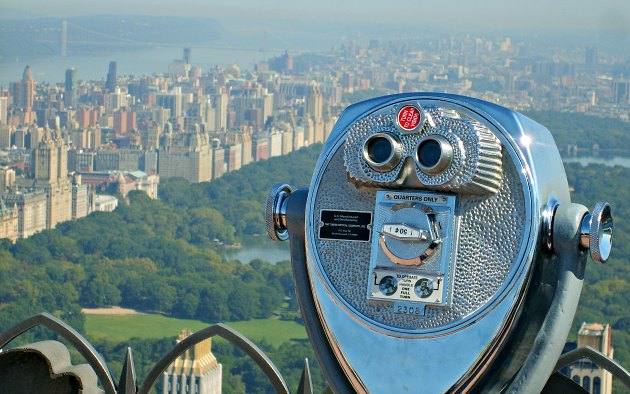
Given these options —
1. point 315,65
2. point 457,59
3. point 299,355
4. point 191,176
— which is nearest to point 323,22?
point 315,65

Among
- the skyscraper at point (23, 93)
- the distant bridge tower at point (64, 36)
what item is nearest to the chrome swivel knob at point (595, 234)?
the skyscraper at point (23, 93)

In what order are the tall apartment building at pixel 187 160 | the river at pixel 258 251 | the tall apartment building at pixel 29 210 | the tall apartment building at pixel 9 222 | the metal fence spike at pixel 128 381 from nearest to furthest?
the metal fence spike at pixel 128 381 < the river at pixel 258 251 < the tall apartment building at pixel 9 222 < the tall apartment building at pixel 29 210 < the tall apartment building at pixel 187 160

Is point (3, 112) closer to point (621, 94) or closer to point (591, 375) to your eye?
point (621, 94)

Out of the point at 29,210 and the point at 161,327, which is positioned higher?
the point at 29,210

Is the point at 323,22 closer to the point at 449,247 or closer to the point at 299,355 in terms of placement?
the point at 299,355

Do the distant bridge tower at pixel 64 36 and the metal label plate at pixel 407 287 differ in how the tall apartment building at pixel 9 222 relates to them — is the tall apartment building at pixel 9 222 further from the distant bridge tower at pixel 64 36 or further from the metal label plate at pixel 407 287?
the metal label plate at pixel 407 287

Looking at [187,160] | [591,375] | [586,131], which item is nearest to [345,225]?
[591,375]
